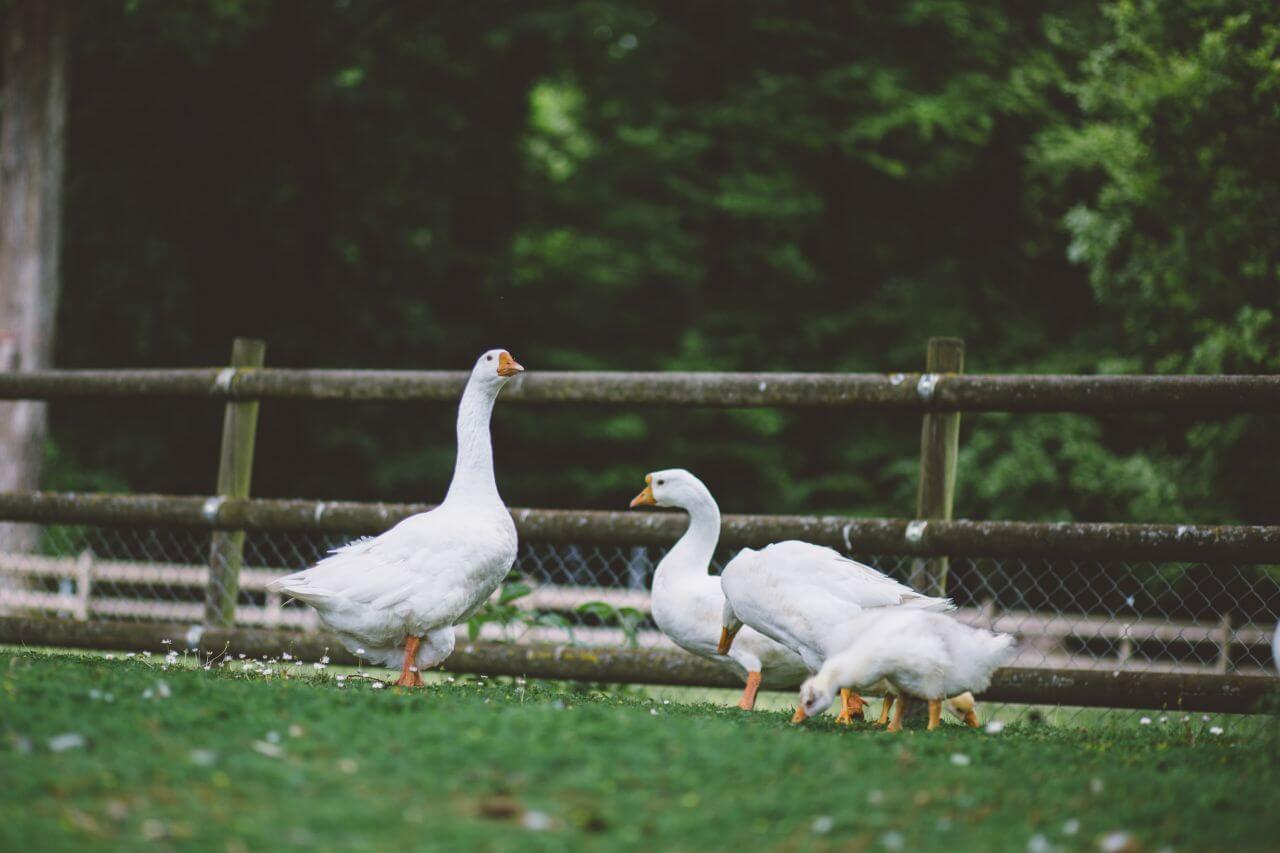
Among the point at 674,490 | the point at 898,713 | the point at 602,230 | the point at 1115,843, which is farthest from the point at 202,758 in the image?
the point at 602,230

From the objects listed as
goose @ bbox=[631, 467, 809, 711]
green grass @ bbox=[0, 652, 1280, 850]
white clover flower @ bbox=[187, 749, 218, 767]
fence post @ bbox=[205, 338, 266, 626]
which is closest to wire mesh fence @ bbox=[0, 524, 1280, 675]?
fence post @ bbox=[205, 338, 266, 626]

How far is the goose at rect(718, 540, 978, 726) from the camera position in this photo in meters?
4.86


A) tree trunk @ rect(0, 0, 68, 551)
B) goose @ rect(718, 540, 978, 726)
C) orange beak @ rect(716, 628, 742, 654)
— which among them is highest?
tree trunk @ rect(0, 0, 68, 551)

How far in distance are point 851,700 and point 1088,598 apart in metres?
11.9

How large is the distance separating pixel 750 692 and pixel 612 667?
924 mm

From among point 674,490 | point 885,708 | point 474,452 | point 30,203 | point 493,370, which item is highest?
point 30,203

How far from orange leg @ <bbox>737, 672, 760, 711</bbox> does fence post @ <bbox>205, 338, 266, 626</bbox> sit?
2974 mm

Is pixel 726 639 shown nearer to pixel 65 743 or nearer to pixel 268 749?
pixel 268 749

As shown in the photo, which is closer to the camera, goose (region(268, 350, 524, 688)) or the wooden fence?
goose (region(268, 350, 524, 688))

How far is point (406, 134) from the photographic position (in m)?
18.0

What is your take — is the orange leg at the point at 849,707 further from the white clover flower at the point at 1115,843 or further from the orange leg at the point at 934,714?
the white clover flower at the point at 1115,843

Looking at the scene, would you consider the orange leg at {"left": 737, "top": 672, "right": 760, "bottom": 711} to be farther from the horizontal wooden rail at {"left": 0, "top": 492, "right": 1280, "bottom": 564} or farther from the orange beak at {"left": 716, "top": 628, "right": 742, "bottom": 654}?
the horizontal wooden rail at {"left": 0, "top": 492, "right": 1280, "bottom": 564}

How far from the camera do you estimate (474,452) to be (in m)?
5.59

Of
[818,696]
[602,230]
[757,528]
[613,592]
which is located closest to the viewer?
[818,696]
